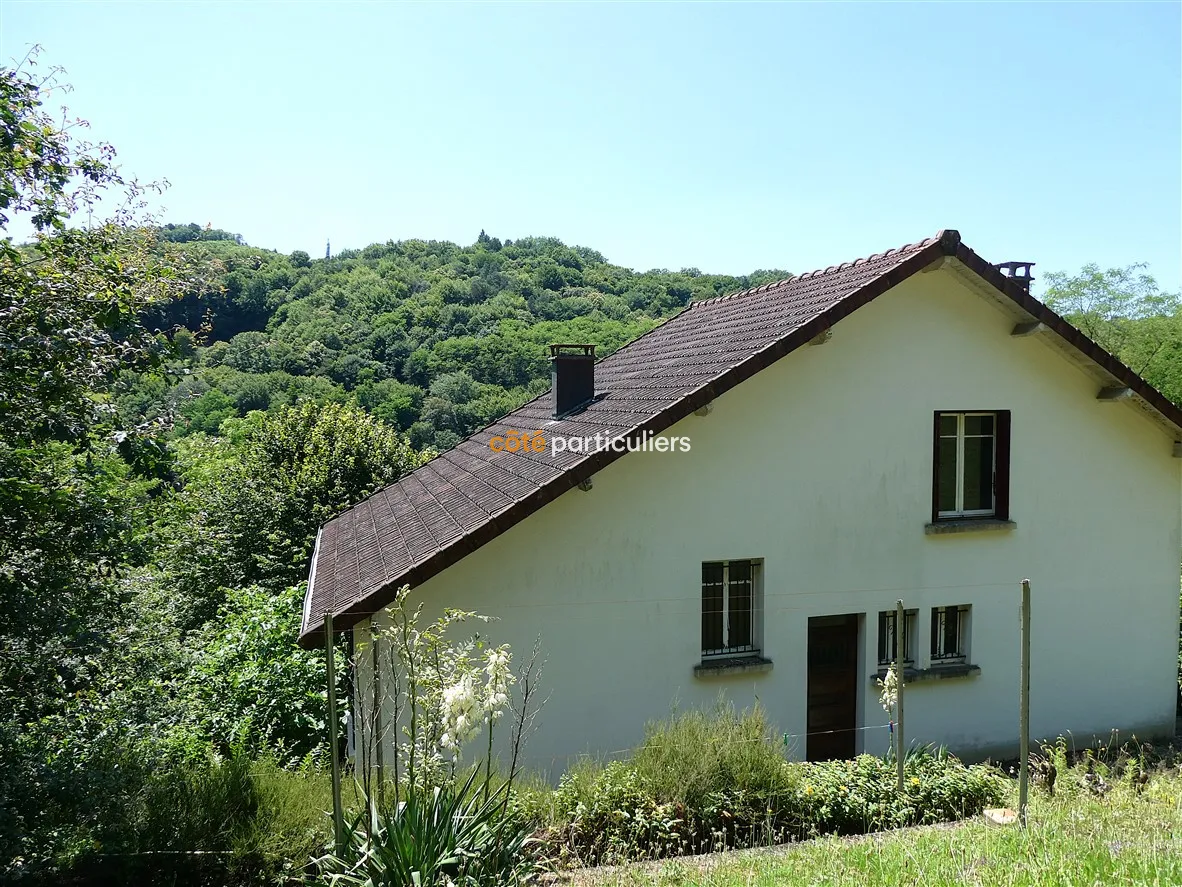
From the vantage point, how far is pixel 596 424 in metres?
10.6

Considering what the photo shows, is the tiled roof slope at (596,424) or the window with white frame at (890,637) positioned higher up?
the tiled roof slope at (596,424)

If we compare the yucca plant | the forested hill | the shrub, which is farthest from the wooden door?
the forested hill

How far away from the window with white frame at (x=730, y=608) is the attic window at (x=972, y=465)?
2852 millimetres

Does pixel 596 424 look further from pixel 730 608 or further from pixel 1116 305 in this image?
pixel 1116 305

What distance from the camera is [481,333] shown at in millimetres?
42562

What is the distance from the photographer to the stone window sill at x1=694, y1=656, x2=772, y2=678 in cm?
969

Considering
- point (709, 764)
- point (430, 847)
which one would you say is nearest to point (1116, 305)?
point (709, 764)

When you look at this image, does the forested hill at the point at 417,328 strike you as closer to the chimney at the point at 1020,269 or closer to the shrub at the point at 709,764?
the chimney at the point at 1020,269

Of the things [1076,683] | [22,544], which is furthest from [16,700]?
[1076,683]

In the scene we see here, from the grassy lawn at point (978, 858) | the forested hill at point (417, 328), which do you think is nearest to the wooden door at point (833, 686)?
the grassy lawn at point (978, 858)

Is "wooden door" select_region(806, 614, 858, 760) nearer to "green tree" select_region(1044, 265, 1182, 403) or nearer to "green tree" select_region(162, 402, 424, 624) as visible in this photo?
"green tree" select_region(162, 402, 424, 624)

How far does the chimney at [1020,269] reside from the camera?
1127cm

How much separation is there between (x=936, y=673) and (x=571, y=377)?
20.9 ft

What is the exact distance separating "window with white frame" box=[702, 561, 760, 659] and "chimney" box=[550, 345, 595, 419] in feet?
12.0
